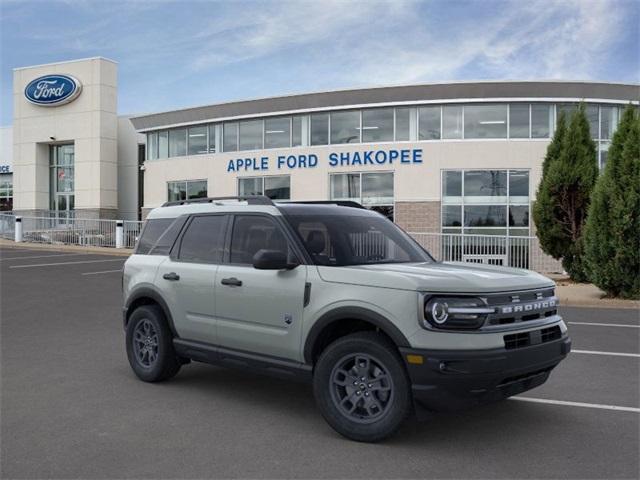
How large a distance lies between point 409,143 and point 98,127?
18952 millimetres

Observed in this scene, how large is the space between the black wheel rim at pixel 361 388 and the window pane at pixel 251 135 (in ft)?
79.8

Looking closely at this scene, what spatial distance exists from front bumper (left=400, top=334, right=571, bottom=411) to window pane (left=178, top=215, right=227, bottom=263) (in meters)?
2.26

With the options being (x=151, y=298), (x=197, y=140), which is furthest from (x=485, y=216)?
(x=151, y=298)

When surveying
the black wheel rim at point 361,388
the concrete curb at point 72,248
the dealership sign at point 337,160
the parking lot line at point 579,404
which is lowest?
the parking lot line at point 579,404

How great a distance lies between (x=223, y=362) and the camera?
18.5 ft

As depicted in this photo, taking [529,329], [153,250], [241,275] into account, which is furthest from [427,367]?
[153,250]

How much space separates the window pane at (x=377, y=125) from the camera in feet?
83.8

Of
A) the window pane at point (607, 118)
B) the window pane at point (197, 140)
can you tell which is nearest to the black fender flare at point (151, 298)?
the window pane at point (607, 118)

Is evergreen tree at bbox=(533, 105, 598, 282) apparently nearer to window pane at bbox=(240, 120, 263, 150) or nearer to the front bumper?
the front bumper

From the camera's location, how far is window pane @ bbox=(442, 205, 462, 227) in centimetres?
2453

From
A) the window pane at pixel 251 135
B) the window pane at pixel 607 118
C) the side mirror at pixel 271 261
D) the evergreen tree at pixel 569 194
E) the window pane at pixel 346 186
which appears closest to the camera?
the side mirror at pixel 271 261

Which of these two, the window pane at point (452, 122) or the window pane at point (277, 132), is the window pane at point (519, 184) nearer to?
the window pane at point (452, 122)

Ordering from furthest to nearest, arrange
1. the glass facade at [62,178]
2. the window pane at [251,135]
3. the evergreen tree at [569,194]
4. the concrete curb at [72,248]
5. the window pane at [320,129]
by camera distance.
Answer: the glass facade at [62,178], the window pane at [251,135], the window pane at [320,129], the concrete curb at [72,248], the evergreen tree at [569,194]

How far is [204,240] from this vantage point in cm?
609
